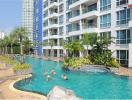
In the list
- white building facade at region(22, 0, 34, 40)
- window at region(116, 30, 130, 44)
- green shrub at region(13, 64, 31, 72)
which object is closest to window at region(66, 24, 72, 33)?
window at region(116, 30, 130, 44)

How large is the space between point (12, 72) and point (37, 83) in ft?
12.5

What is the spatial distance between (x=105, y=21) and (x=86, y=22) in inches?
320

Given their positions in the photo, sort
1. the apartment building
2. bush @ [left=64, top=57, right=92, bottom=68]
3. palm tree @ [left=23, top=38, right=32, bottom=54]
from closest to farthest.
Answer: bush @ [left=64, top=57, right=92, bottom=68]
the apartment building
palm tree @ [left=23, top=38, right=32, bottom=54]

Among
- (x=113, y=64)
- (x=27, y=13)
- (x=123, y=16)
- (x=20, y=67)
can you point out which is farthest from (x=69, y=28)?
(x=27, y=13)

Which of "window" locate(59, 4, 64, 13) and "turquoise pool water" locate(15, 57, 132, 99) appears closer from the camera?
"turquoise pool water" locate(15, 57, 132, 99)

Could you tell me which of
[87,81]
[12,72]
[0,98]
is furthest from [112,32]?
[0,98]

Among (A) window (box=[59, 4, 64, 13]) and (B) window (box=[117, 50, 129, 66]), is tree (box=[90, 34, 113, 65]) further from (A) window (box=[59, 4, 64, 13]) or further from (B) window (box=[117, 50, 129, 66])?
(A) window (box=[59, 4, 64, 13])

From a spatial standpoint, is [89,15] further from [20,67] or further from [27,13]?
[27,13]

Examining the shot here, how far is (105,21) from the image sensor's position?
43344 millimetres

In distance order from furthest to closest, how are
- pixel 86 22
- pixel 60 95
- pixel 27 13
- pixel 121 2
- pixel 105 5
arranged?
pixel 27 13
pixel 86 22
pixel 105 5
pixel 121 2
pixel 60 95

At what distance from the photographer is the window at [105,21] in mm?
42031

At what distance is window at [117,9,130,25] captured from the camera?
122 ft

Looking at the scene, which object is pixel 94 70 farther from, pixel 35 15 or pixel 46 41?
pixel 35 15

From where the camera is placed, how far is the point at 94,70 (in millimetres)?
33781
